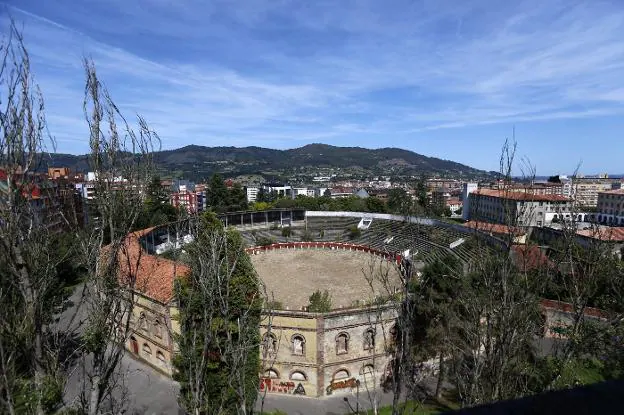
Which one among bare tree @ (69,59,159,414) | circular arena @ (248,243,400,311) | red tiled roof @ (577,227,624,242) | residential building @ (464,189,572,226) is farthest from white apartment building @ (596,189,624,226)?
bare tree @ (69,59,159,414)

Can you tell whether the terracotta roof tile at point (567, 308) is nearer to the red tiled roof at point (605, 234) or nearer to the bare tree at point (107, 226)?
the red tiled roof at point (605, 234)

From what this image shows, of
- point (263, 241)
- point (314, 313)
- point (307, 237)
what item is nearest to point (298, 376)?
point (314, 313)

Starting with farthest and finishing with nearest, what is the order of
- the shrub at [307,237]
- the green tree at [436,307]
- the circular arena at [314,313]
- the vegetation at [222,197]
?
1. the vegetation at [222,197]
2. the shrub at [307,237]
3. the circular arena at [314,313]
4. the green tree at [436,307]

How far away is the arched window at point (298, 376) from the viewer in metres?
19.6

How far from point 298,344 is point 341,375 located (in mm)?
2860

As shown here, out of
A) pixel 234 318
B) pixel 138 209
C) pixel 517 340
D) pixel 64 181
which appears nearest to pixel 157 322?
pixel 234 318

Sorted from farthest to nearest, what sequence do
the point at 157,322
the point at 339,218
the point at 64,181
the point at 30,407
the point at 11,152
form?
the point at 339,218 < the point at 157,322 < the point at 64,181 < the point at 30,407 < the point at 11,152

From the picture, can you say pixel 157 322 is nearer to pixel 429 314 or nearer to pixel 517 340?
pixel 429 314

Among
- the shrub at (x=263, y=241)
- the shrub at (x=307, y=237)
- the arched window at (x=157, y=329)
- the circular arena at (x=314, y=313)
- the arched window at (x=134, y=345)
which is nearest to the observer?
the circular arena at (x=314, y=313)

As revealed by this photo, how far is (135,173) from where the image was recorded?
30.2 ft

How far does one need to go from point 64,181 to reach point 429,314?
627 inches

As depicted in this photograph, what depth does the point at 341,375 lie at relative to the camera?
65.0 feet

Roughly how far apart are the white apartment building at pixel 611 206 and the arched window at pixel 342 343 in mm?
82312

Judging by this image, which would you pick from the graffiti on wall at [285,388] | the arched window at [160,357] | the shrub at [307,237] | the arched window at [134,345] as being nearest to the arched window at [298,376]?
the graffiti on wall at [285,388]
